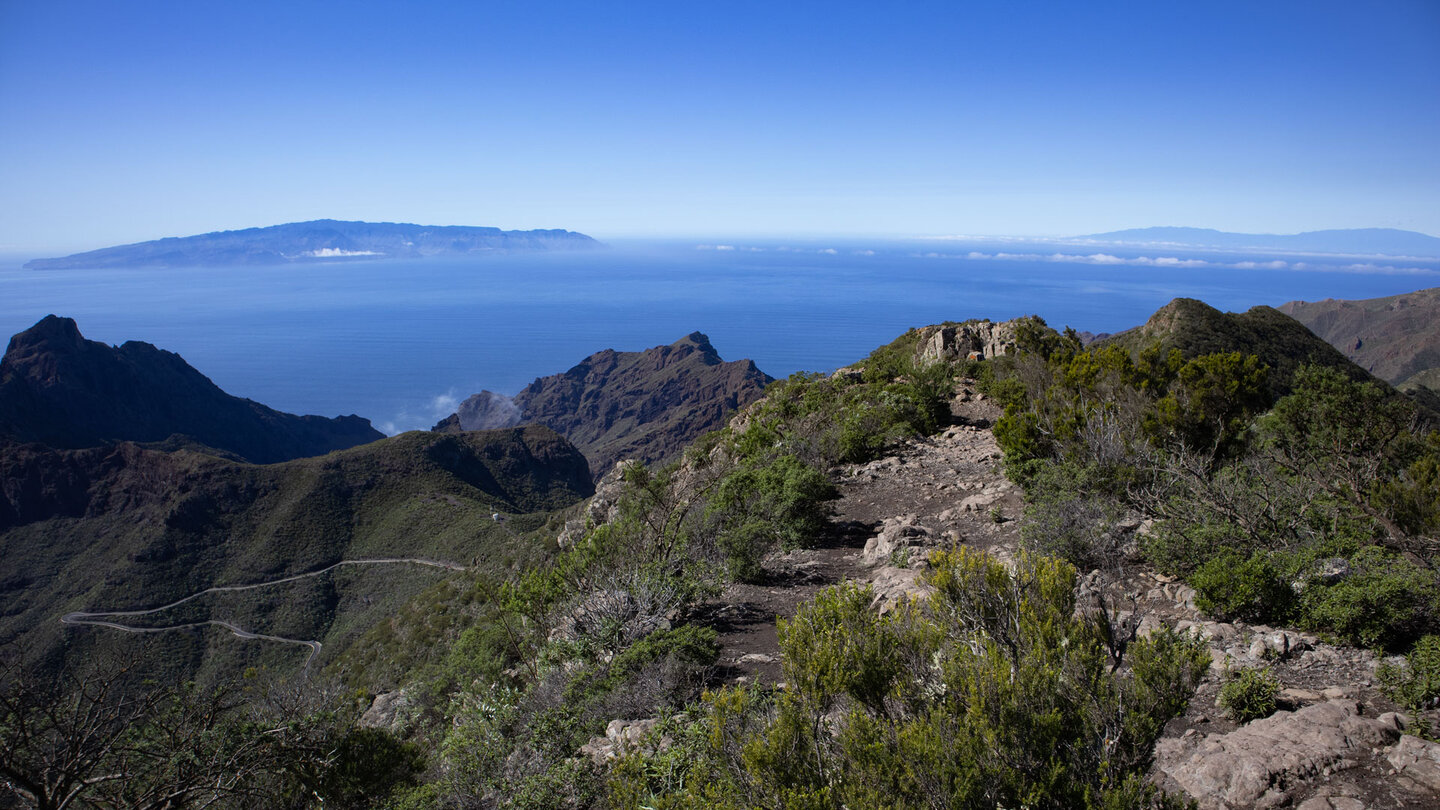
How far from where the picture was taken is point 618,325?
185375 mm

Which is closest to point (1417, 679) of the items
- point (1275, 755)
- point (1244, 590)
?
point (1244, 590)

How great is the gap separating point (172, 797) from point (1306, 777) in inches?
288

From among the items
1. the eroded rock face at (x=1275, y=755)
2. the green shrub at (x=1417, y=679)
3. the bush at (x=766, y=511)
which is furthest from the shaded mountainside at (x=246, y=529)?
the green shrub at (x=1417, y=679)

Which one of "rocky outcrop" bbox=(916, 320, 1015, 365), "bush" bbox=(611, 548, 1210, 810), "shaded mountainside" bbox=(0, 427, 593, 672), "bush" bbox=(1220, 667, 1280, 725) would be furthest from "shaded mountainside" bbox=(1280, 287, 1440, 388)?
"shaded mountainside" bbox=(0, 427, 593, 672)

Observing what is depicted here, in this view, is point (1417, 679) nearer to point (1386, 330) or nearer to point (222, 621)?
point (222, 621)

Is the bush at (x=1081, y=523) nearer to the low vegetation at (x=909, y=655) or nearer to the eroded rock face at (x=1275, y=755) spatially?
the low vegetation at (x=909, y=655)

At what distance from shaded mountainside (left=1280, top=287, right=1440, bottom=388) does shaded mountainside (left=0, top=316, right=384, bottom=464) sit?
403 feet

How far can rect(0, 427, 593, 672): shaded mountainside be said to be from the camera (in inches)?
1313

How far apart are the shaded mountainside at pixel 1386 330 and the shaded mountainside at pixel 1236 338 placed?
150 ft

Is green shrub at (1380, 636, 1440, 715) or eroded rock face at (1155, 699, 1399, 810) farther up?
green shrub at (1380, 636, 1440, 715)

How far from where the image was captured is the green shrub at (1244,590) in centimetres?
521

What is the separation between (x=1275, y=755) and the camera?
362cm

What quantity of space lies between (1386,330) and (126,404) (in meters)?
156

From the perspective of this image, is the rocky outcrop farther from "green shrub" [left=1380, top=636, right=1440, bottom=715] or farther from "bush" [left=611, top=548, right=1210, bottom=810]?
"bush" [left=611, top=548, right=1210, bottom=810]
